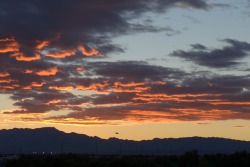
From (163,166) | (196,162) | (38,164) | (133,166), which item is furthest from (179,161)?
(38,164)

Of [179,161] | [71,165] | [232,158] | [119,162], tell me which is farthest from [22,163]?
[232,158]

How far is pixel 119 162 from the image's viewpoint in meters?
77.7

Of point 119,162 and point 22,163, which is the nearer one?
point 119,162

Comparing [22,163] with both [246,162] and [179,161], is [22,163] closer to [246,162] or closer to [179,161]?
[179,161]

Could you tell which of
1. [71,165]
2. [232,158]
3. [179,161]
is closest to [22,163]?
[71,165]

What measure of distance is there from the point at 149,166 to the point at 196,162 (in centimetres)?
1246

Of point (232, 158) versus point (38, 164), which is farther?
point (232, 158)

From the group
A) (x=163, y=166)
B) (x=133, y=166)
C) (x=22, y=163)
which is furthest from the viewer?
(x=22, y=163)

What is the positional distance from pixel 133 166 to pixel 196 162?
1513 centimetres

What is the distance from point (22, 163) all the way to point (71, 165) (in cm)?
1093

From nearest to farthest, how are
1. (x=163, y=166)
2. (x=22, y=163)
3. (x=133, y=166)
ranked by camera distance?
(x=133, y=166)
(x=163, y=166)
(x=22, y=163)

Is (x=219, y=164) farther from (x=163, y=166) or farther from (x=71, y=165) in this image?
(x=71, y=165)

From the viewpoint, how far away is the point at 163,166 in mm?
80312

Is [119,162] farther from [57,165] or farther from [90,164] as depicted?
[57,165]
